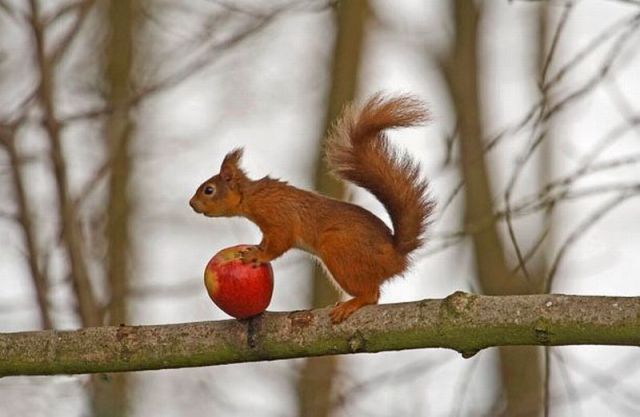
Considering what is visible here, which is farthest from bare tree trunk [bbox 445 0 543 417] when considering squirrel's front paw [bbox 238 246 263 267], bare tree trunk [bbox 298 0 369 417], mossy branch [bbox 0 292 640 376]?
mossy branch [bbox 0 292 640 376]

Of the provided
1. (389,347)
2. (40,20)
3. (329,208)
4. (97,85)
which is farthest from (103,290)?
(389,347)

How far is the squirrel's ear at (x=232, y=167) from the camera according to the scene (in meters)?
2.83

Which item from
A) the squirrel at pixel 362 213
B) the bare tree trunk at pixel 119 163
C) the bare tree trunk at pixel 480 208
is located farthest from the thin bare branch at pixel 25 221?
the bare tree trunk at pixel 480 208

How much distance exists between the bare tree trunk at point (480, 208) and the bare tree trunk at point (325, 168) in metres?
0.54

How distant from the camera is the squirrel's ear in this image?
283cm

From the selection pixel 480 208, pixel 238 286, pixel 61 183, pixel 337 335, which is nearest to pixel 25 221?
pixel 61 183

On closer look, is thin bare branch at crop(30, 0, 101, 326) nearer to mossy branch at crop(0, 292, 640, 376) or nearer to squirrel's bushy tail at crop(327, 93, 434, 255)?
squirrel's bushy tail at crop(327, 93, 434, 255)

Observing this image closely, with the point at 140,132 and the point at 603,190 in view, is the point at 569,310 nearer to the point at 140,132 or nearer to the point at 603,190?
the point at 603,190

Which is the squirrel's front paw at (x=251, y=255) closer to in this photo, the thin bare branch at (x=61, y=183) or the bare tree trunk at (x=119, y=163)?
the thin bare branch at (x=61, y=183)

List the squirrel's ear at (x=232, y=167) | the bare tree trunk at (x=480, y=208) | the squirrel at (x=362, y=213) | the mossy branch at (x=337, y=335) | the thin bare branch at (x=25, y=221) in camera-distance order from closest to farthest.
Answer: the mossy branch at (x=337, y=335) < the squirrel at (x=362, y=213) < the squirrel's ear at (x=232, y=167) < the thin bare branch at (x=25, y=221) < the bare tree trunk at (x=480, y=208)

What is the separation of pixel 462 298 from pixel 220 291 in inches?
19.8

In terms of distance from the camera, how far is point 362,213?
2590mm

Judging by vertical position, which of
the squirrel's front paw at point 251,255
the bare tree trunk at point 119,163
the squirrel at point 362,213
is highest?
the bare tree trunk at point 119,163

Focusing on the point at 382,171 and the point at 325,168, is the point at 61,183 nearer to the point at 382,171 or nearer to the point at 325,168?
the point at 382,171
